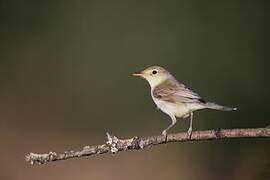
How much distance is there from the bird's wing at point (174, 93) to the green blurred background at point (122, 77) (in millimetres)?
1570

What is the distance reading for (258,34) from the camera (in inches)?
149

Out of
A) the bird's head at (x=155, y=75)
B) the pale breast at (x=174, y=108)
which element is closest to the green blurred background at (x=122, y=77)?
the bird's head at (x=155, y=75)

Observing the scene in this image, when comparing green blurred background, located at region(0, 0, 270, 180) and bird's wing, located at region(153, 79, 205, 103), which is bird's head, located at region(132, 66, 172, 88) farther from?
green blurred background, located at region(0, 0, 270, 180)

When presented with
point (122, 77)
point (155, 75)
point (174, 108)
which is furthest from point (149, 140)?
point (122, 77)

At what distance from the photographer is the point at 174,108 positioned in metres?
1.46

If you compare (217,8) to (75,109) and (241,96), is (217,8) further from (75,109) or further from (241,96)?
(75,109)

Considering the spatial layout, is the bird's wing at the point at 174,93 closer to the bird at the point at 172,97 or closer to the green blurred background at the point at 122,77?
the bird at the point at 172,97

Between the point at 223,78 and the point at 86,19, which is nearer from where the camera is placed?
the point at 223,78

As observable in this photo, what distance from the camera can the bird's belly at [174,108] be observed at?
4.71 feet

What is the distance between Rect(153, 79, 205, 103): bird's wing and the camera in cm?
141

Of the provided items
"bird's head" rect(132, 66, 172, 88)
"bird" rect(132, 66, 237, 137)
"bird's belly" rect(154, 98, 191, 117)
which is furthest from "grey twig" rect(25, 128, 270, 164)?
"bird's head" rect(132, 66, 172, 88)

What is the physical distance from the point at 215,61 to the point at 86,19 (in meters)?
0.97

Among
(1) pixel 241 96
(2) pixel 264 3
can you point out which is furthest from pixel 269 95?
(2) pixel 264 3

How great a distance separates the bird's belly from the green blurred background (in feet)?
5.34
